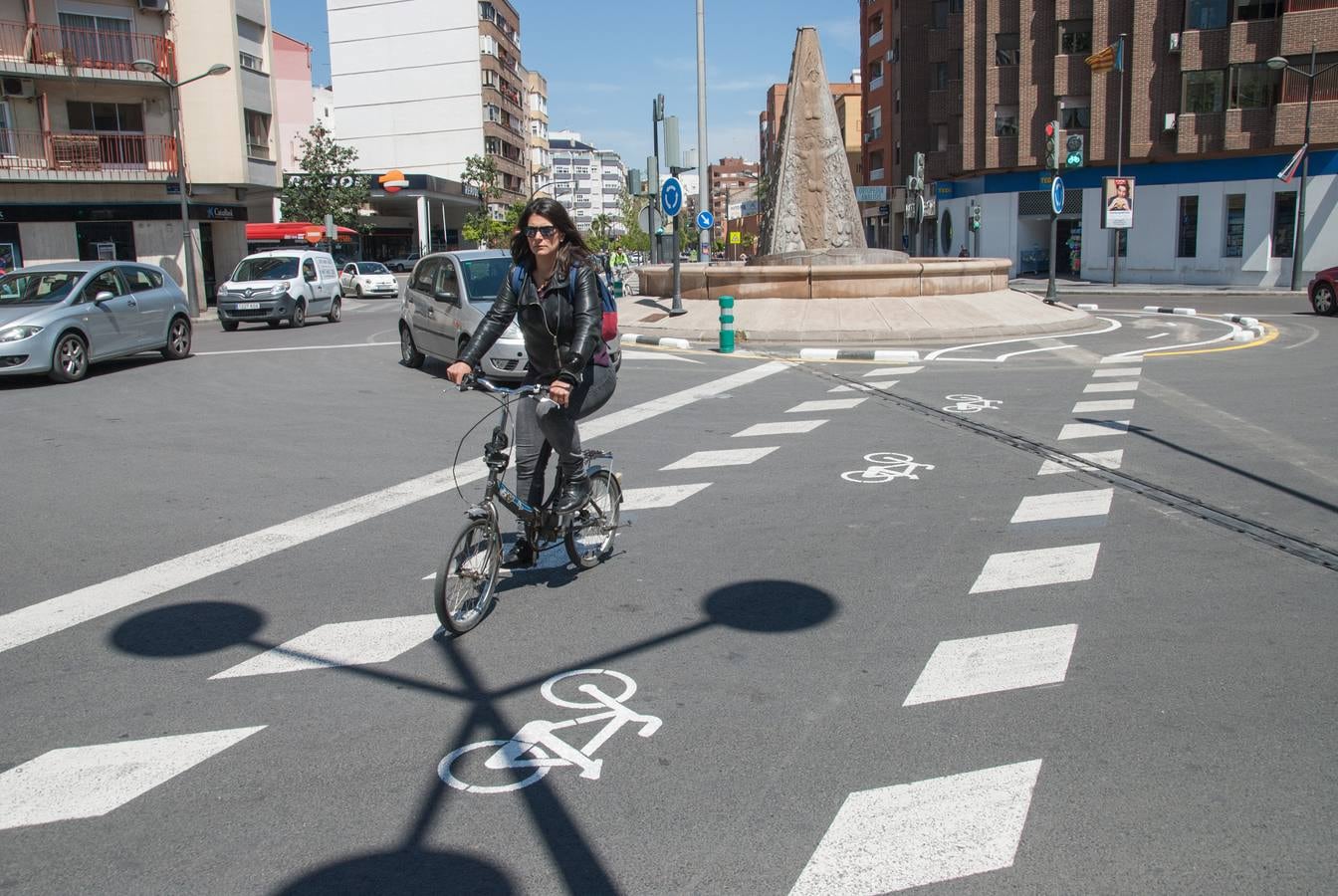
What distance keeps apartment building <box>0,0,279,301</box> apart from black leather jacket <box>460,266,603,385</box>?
2996cm

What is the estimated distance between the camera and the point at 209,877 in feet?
9.73

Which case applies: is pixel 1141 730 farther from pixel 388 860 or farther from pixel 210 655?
pixel 210 655

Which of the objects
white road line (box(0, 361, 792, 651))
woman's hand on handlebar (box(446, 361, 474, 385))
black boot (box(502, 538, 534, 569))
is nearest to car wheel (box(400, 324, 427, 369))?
white road line (box(0, 361, 792, 651))

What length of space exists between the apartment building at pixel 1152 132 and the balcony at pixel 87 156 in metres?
30.3

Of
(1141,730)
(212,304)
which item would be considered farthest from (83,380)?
(212,304)

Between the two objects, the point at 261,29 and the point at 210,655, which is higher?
the point at 261,29

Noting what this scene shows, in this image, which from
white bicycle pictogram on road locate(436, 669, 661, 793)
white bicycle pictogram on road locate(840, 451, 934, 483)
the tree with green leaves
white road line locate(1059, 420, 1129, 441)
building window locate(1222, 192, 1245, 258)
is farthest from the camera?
the tree with green leaves

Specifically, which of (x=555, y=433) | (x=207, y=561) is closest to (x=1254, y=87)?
(x=555, y=433)

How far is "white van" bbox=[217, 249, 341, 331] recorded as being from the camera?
23312 millimetres

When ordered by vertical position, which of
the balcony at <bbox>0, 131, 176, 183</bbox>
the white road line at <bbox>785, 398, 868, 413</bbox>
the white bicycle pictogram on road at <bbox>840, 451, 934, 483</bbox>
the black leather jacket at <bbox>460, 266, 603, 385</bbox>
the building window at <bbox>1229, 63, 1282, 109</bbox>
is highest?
the building window at <bbox>1229, 63, 1282, 109</bbox>

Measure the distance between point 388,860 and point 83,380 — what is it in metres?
13.7

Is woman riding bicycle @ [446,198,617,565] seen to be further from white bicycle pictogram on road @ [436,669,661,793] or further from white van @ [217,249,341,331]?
white van @ [217,249,341,331]

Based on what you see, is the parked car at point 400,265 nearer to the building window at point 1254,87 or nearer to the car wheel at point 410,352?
the building window at point 1254,87

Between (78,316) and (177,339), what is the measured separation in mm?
2561
